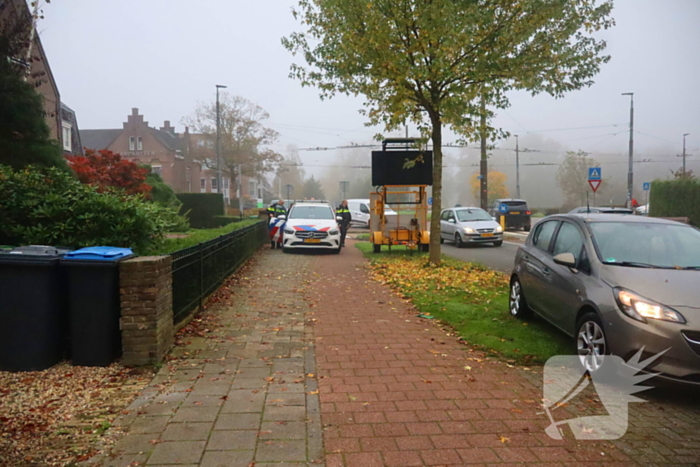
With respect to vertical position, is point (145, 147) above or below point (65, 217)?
above

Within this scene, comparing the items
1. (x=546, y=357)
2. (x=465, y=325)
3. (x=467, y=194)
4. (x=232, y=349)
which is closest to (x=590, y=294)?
(x=546, y=357)

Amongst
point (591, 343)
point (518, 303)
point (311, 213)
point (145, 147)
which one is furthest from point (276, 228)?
point (145, 147)

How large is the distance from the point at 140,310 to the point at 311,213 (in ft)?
46.3

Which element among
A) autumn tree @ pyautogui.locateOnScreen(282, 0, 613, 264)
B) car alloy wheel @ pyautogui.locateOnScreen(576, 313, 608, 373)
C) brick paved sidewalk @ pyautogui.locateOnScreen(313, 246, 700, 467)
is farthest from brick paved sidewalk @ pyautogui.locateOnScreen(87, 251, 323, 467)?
autumn tree @ pyautogui.locateOnScreen(282, 0, 613, 264)

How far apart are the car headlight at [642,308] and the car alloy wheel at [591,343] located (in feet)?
1.13

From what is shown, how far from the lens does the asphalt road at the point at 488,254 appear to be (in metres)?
15.9

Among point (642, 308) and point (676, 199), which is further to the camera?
point (676, 199)

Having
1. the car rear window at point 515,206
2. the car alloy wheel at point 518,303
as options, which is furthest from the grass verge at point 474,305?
the car rear window at point 515,206

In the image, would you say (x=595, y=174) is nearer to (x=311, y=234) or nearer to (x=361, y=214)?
(x=311, y=234)

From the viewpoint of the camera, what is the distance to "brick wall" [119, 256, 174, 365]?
5.25 meters

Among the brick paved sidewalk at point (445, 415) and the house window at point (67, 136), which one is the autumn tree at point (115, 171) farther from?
the brick paved sidewalk at point (445, 415)

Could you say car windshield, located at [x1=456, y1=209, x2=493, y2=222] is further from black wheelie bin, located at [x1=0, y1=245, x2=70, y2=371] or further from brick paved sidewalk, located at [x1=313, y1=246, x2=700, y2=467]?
black wheelie bin, located at [x1=0, y1=245, x2=70, y2=371]

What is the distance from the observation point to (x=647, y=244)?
5.89m

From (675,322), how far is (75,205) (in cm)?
651
